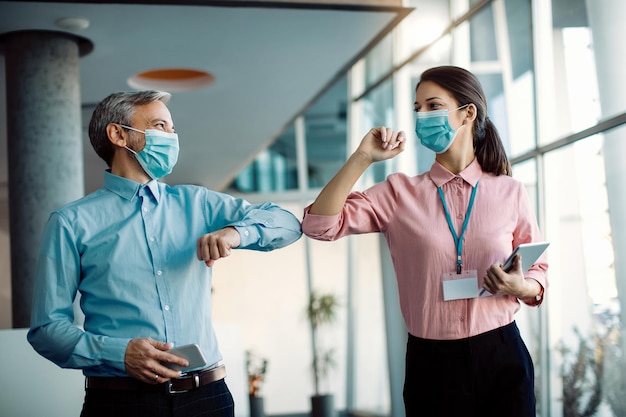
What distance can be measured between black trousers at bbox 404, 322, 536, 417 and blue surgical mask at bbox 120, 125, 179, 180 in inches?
36.1

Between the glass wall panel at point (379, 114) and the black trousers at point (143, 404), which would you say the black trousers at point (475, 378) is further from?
the glass wall panel at point (379, 114)

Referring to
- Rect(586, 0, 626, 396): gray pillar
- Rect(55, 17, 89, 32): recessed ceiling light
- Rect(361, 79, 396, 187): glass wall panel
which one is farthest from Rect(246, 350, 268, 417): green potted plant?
Rect(586, 0, 626, 396): gray pillar

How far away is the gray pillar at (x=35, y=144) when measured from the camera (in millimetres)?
5641

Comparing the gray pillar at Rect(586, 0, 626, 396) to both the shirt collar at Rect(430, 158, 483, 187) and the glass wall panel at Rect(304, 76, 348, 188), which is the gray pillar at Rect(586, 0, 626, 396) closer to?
the shirt collar at Rect(430, 158, 483, 187)

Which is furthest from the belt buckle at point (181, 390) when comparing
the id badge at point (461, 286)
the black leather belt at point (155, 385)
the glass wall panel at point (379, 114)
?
the glass wall panel at point (379, 114)

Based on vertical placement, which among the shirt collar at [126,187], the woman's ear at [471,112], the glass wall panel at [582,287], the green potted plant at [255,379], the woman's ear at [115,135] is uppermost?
the woman's ear at [471,112]

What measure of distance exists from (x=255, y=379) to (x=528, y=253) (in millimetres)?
10766

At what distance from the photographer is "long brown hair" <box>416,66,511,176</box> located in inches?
91.7

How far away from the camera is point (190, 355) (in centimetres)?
196

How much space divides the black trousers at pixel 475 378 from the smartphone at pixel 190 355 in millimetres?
620

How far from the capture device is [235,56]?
694 centimetres

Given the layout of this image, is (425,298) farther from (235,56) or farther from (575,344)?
(235,56)

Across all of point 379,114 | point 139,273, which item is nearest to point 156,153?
point 139,273

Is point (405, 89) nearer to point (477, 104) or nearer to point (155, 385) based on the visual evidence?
point (477, 104)
